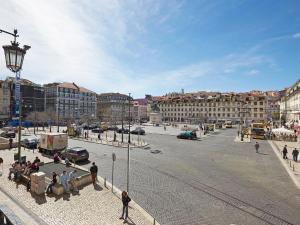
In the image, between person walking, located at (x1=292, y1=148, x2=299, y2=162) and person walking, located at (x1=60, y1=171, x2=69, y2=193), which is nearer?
person walking, located at (x1=60, y1=171, x2=69, y2=193)

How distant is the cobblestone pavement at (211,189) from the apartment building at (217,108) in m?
74.7

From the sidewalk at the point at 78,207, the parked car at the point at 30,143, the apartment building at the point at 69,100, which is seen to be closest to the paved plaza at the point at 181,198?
the sidewalk at the point at 78,207

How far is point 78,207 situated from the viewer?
1180 centimetres

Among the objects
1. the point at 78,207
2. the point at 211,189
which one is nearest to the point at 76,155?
the point at 78,207

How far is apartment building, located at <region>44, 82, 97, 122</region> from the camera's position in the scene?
97.1 meters

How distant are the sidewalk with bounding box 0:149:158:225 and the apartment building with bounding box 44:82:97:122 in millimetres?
77672

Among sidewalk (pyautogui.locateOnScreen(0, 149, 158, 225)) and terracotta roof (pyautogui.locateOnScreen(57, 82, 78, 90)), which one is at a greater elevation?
terracotta roof (pyautogui.locateOnScreen(57, 82, 78, 90))

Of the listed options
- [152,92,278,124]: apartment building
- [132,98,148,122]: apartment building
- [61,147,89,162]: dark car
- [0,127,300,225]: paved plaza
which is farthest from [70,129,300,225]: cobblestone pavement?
[132,98,148,122]: apartment building

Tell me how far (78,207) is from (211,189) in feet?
26.5

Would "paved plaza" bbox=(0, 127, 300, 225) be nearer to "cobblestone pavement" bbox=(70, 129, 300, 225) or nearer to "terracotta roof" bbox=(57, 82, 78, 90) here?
"cobblestone pavement" bbox=(70, 129, 300, 225)

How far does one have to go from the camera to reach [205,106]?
375 ft

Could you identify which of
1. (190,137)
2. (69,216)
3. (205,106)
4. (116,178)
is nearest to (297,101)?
(190,137)

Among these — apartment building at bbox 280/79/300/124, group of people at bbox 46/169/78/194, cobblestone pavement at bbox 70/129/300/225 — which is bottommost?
cobblestone pavement at bbox 70/129/300/225

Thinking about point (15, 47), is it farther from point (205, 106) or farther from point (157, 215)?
point (205, 106)
